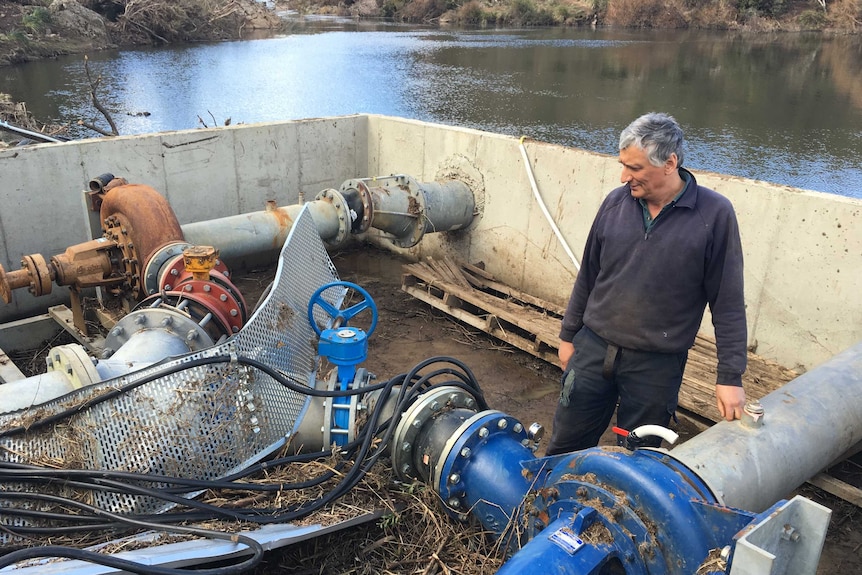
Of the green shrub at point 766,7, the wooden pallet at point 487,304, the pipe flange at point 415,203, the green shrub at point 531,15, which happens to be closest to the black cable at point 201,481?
the wooden pallet at point 487,304

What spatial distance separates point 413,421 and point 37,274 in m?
2.49

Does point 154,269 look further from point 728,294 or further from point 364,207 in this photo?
point 728,294

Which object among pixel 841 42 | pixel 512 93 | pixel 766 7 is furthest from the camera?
pixel 766 7

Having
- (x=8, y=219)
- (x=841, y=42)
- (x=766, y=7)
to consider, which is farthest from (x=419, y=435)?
(x=766, y=7)

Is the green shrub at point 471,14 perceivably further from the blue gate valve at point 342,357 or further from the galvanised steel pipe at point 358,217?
the blue gate valve at point 342,357

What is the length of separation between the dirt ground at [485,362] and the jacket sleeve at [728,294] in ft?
4.47

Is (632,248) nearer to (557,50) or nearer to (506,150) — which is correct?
(506,150)

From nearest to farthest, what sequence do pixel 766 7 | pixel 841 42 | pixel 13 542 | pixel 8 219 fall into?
pixel 13 542, pixel 8 219, pixel 841 42, pixel 766 7

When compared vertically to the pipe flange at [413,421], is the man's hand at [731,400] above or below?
above

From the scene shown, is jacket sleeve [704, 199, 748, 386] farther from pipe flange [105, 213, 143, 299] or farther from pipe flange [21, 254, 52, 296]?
pipe flange [21, 254, 52, 296]

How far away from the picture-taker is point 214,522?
184 centimetres

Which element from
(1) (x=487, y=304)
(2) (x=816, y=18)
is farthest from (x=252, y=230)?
(2) (x=816, y=18)

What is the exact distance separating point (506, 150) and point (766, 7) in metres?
25.3

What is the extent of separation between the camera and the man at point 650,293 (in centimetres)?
204
